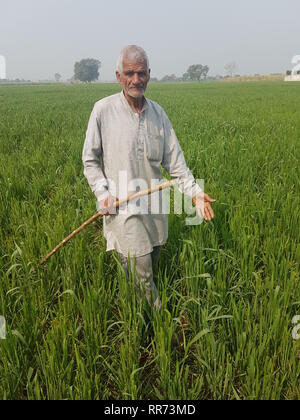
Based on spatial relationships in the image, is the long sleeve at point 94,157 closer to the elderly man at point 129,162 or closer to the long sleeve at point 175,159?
the elderly man at point 129,162

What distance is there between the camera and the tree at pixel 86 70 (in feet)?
351

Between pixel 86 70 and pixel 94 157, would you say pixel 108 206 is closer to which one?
pixel 94 157

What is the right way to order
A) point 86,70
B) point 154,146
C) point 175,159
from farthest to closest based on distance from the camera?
1. point 86,70
2. point 175,159
3. point 154,146

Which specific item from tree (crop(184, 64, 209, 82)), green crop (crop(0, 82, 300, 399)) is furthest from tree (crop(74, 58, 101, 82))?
green crop (crop(0, 82, 300, 399))

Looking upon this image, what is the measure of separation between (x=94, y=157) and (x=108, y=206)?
12.1 inches

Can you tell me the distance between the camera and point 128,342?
1.42 meters

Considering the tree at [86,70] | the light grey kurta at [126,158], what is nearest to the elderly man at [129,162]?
the light grey kurta at [126,158]

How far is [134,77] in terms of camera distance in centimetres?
157

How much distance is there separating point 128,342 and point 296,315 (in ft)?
2.88

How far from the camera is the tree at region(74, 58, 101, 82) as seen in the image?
351 ft

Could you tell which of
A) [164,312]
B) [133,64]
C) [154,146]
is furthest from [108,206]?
[133,64]

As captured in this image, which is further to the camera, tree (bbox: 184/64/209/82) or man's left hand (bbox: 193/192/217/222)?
tree (bbox: 184/64/209/82)

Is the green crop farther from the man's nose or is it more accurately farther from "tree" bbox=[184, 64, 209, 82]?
"tree" bbox=[184, 64, 209, 82]
